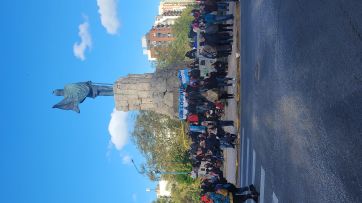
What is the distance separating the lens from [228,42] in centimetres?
2173

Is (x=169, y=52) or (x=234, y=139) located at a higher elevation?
(x=169, y=52)

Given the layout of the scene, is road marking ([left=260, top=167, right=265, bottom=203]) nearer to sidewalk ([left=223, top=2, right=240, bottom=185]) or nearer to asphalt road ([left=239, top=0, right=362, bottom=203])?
asphalt road ([left=239, top=0, right=362, bottom=203])

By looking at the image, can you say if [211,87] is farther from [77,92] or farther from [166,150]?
[166,150]

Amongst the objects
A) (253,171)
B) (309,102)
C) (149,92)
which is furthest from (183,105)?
(309,102)

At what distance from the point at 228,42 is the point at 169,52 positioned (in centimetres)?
3229

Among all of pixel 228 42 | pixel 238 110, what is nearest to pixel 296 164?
pixel 238 110

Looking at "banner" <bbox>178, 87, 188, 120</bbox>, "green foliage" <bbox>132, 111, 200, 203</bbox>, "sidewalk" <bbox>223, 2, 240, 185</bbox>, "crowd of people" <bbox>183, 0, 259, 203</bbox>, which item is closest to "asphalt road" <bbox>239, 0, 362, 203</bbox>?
"sidewalk" <bbox>223, 2, 240, 185</bbox>

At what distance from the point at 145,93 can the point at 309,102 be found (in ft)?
80.7

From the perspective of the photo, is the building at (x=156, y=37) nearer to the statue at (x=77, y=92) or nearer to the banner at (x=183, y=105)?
the statue at (x=77, y=92)

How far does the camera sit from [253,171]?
1428cm

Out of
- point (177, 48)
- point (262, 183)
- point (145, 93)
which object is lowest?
point (262, 183)

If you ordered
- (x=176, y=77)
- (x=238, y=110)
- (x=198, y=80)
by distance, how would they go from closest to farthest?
1. (x=238, y=110)
2. (x=198, y=80)
3. (x=176, y=77)

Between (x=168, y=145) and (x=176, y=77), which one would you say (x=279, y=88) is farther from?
(x=168, y=145)

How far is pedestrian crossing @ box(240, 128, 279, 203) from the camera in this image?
11552 mm
